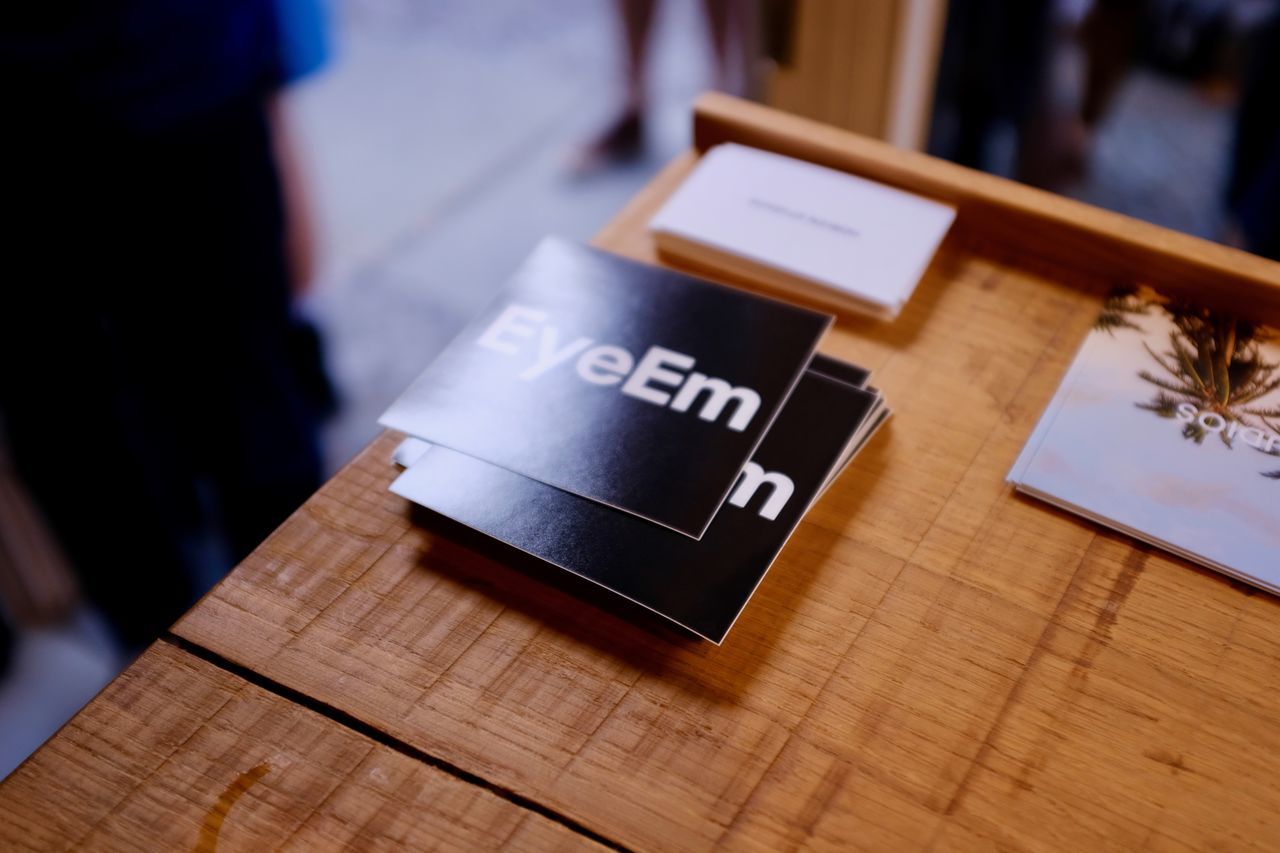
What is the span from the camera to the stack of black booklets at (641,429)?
0.61 meters

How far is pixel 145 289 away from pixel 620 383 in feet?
2.67

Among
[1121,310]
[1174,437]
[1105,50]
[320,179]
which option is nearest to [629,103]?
[320,179]

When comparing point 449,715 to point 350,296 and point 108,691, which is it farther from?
point 350,296

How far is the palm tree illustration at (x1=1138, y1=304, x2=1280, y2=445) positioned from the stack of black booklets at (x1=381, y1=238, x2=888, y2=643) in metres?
0.19

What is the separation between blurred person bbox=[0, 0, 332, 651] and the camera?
1.12 m

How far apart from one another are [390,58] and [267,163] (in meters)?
1.17

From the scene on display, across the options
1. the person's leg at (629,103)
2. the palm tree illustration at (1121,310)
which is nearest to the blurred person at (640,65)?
the person's leg at (629,103)

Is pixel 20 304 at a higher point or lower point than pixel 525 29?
higher

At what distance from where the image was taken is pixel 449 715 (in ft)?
1.84

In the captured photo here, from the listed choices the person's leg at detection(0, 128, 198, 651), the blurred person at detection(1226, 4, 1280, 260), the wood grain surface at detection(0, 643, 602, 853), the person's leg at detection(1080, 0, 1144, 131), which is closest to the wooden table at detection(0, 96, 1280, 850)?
the wood grain surface at detection(0, 643, 602, 853)

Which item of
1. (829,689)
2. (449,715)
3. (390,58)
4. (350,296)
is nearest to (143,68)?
(350,296)

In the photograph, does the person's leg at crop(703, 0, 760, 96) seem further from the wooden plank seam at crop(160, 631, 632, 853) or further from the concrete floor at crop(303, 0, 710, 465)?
the wooden plank seam at crop(160, 631, 632, 853)

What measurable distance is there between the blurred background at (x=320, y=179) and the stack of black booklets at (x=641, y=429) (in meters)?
0.66

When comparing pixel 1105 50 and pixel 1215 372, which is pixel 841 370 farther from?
pixel 1105 50
